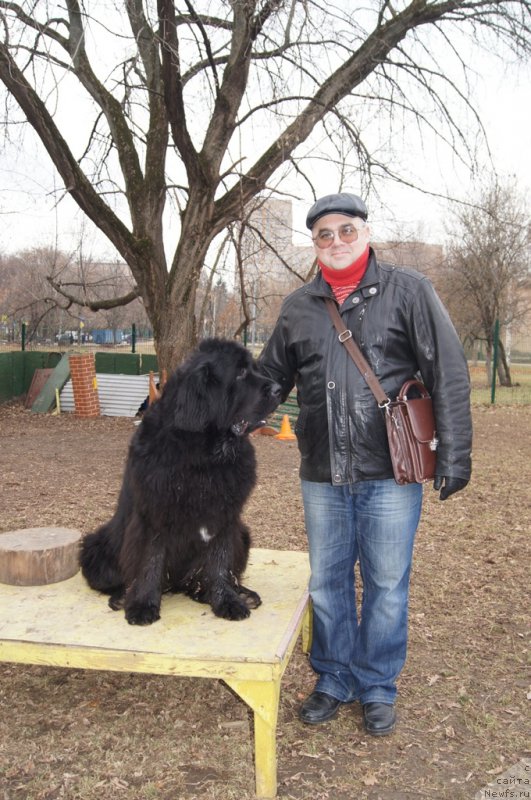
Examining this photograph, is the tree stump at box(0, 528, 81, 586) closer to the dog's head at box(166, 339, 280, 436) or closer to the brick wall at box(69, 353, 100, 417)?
the dog's head at box(166, 339, 280, 436)

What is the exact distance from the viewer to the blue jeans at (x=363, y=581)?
296 cm

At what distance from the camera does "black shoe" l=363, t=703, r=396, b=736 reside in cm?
296

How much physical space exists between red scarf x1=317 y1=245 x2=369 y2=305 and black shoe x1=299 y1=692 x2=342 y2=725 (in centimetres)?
186

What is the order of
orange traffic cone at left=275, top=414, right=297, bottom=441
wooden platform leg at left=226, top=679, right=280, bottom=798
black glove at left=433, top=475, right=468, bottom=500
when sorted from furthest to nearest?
orange traffic cone at left=275, top=414, right=297, bottom=441, black glove at left=433, top=475, right=468, bottom=500, wooden platform leg at left=226, top=679, right=280, bottom=798

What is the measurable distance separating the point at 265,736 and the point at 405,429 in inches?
52.1

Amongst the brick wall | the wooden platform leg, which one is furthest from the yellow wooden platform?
the brick wall

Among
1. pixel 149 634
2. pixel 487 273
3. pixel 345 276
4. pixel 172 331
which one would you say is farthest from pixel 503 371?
pixel 149 634

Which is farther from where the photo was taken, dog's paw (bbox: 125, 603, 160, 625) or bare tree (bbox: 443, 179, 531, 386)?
bare tree (bbox: 443, 179, 531, 386)

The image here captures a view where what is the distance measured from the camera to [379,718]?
9.80ft

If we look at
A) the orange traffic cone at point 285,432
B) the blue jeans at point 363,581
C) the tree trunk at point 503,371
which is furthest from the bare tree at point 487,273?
the blue jeans at point 363,581

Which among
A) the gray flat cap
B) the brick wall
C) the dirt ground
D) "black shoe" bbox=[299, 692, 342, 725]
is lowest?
the dirt ground

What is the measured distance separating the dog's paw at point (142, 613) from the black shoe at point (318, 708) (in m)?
0.82

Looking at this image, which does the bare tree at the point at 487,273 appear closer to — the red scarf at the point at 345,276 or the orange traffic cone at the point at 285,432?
the orange traffic cone at the point at 285,432

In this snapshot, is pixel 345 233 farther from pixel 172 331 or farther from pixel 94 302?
pixel 94 302
